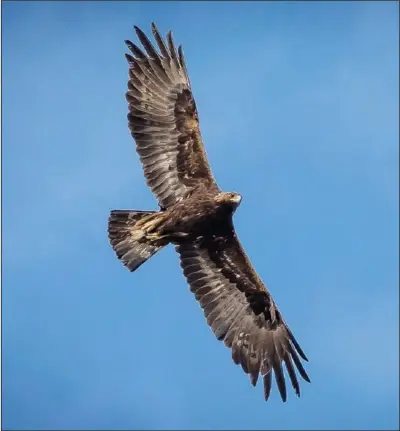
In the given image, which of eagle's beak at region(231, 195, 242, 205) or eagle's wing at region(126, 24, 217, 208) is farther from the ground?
eagle's wing at region(126, 24, 217, 208)

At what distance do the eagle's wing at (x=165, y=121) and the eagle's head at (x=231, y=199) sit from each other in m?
0.78

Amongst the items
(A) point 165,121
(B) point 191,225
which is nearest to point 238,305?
(B) point 191,225

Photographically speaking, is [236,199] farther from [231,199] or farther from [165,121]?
[165,121]

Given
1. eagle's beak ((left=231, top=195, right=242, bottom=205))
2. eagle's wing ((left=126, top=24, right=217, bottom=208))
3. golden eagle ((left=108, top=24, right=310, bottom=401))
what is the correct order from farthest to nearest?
eagle's wing ((left=126, top=24, right=217, bottom=208)), golden eagle ((left=108, top=24, right=310, bottom=401)), eagle's beak ((left=231, top=195, right=242, bottom=205))

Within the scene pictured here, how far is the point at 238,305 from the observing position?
54.7 ft

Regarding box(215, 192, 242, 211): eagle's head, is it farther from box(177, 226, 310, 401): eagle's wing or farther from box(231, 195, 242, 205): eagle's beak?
box(177, 226, 310, 401): eagle's wing

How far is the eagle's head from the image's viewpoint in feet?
Answer: 49.1

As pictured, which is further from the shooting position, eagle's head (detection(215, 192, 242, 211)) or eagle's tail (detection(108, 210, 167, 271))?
eagle's tail (detection(108, 210, 167, 271))

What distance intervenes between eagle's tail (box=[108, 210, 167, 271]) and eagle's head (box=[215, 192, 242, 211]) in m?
1.15

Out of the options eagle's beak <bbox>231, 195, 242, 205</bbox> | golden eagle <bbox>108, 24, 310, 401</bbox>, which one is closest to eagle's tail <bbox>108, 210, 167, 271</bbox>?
golden eagle <bbox>108, 24, 310, 401</bbox>

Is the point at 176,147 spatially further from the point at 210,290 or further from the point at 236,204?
the point at 210,290

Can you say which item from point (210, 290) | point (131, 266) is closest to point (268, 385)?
point (210, 290)

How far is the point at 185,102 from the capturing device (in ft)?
52.3

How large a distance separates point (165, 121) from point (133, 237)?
83.2 inches
